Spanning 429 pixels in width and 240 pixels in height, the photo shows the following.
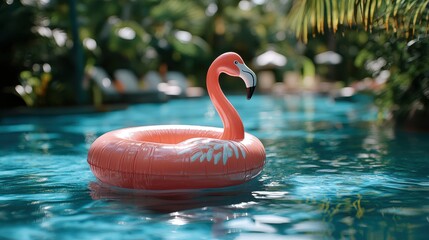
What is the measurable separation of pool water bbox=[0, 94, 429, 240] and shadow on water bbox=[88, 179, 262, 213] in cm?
1

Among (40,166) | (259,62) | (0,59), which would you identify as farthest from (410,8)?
(259,62)

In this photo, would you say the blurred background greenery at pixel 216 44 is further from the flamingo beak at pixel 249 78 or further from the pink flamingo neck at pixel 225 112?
the pink flamingo neck at pixel 225 112

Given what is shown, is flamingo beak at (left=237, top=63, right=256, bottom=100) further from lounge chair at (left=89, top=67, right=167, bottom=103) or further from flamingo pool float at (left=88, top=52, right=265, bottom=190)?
lounge chair at (left=89, top=67, right=167, bottom=103)

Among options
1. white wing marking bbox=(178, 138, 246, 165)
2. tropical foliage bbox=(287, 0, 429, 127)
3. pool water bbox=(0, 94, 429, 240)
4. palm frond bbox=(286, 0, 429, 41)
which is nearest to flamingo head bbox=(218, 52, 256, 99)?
white wing marking bbox=(178, 138, 246, 165)

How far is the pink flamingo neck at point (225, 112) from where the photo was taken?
25.0 ft

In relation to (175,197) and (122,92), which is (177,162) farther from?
(122,92)

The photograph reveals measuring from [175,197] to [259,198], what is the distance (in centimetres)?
93

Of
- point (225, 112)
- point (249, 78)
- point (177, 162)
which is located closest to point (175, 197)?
point (177, 162)

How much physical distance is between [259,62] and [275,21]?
6.08 m

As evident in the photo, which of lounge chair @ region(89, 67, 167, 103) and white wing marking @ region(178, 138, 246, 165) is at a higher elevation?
lounge chair @ region(89, 67, 167, 103)

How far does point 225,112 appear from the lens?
774 cm

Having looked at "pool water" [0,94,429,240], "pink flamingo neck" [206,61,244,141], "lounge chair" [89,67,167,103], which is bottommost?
"pool water" [0,94,429,240]

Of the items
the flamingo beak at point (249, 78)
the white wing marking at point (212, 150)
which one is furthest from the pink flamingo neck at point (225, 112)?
the white wing marking at point (212, 150)

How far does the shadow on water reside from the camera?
631 cm
